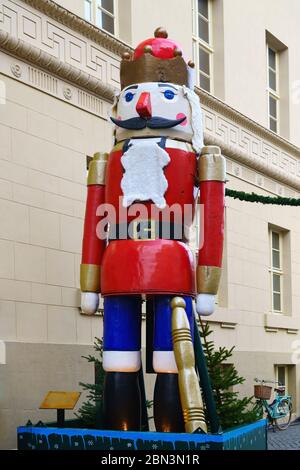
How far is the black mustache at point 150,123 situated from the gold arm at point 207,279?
3.63 feet

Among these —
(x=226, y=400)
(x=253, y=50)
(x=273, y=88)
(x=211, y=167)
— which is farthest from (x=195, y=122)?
(x=273, y=88)

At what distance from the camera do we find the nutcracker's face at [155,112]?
5.73 m

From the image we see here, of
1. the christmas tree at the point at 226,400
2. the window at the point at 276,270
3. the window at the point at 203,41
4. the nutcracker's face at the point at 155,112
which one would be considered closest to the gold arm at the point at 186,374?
the christmas tree at the point at 226,400

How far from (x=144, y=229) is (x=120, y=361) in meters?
0.98

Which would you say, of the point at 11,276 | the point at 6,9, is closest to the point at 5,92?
the point at 6,9

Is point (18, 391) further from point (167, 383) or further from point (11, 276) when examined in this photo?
point (167, 383)

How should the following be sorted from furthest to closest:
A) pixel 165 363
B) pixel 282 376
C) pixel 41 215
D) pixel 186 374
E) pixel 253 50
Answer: pixel 282 376 → pixel 253 50 → pixel 41 215 → pixel 165 363 → pixel 186 374

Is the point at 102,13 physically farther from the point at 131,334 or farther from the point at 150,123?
the point at 131,334

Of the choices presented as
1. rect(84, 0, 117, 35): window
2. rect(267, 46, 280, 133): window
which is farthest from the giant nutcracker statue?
rect(267, 46, 280, 133): window

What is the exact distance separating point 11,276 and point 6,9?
2.66 meters

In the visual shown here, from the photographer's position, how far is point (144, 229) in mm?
5586

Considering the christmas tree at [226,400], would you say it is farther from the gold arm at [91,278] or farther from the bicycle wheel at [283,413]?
the bicycle wheel at [283,413]

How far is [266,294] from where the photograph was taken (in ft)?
41.8

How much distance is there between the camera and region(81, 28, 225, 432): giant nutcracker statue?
5.44 metres
